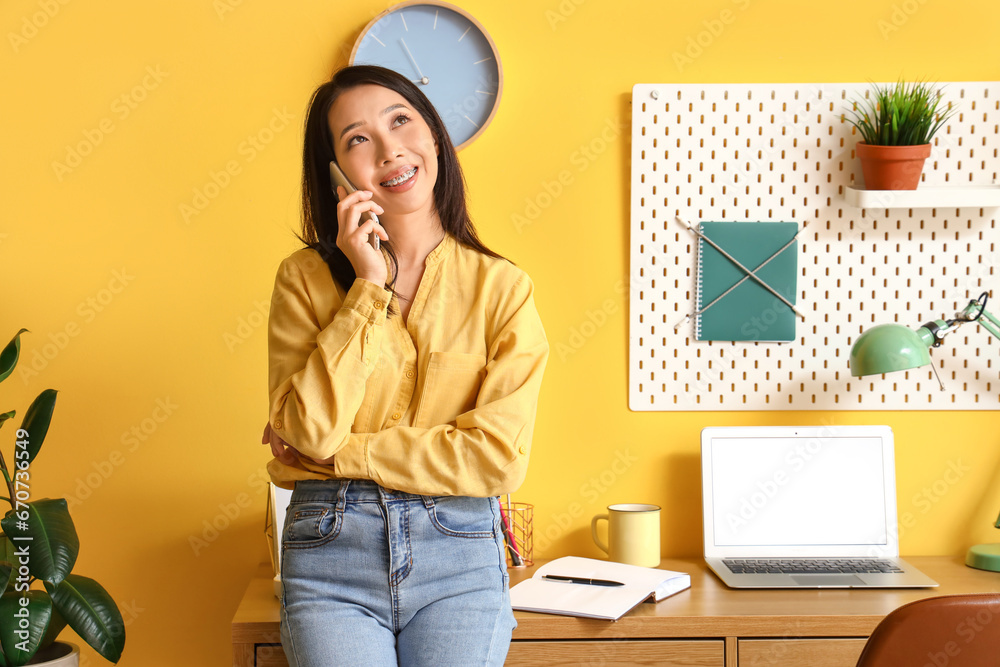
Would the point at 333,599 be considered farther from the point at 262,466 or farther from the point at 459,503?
the point at 262,466

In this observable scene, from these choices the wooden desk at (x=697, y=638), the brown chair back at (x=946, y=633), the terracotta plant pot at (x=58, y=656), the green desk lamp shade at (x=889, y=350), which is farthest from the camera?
the green desk lamp shade at (x=889, y=350)

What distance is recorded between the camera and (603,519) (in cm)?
190

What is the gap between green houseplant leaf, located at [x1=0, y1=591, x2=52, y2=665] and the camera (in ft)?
4.88

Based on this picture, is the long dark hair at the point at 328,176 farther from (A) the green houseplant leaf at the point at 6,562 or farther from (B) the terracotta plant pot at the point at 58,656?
(B) the terracotta plant pot at the point at 58,656

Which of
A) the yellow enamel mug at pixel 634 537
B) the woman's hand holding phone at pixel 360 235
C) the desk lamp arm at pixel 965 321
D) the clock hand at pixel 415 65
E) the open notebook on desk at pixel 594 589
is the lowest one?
the open notebook on desk at pixel 594 589

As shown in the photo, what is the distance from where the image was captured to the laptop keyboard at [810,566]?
1.68m

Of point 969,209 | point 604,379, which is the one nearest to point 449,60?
point 604,379

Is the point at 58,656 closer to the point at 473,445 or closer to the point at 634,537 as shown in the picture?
the point at 473,445

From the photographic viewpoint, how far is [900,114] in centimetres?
174
